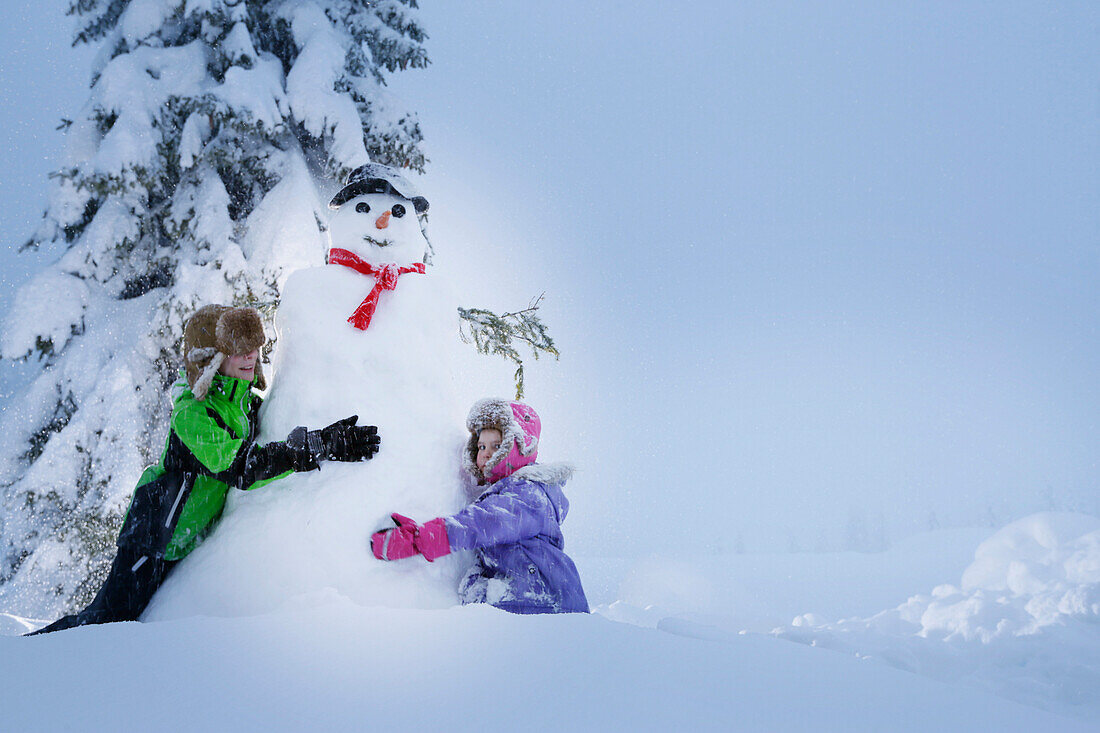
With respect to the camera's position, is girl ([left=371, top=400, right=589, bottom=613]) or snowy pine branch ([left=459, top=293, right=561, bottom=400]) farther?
snowy pine branch ([left=459, top=293, right=561, bottom=400])

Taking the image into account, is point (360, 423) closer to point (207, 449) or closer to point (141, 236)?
point (207, 449)

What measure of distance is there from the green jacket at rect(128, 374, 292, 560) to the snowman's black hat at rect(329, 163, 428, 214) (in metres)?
1.16

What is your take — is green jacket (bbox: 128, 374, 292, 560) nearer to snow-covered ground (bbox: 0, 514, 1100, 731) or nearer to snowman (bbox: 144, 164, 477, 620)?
snowman (bbox: 144, 164, 477, 620)

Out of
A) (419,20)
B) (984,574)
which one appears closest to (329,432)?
(419,20)

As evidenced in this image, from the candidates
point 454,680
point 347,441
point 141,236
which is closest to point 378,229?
point 347,441

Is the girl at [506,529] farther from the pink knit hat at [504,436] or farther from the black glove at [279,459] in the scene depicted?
the black glove at [279,459]

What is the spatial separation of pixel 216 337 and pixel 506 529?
151cm

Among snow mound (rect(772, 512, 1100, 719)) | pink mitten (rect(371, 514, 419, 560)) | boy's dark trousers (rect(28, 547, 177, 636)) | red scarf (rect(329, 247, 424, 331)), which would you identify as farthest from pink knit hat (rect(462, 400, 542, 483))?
snow mound (rect(772, 512, 1100, 719))

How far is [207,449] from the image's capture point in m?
2.55

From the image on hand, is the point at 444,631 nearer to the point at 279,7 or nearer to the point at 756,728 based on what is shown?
the point at 756,728

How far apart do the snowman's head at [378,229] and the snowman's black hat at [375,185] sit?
0.02 meters

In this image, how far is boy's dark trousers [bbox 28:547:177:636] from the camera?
2.63 metres

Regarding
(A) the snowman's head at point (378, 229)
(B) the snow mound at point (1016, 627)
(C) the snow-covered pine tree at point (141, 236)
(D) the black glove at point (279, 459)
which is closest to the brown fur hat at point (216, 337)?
(D) the black glove at point (279, 459)

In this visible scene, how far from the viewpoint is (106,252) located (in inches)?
221
